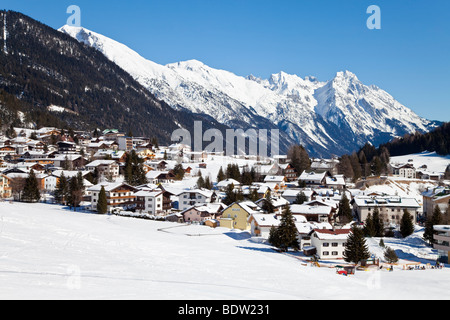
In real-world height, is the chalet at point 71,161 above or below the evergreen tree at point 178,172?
above

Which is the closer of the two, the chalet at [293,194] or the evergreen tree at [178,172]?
the chalet at [293,194]

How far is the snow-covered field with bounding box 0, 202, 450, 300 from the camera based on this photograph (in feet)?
54.7

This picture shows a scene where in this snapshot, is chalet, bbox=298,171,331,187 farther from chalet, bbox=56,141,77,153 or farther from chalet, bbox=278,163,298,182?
chalet, bbox=56,141,77,153

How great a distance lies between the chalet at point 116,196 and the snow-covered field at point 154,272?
18242 millimetres

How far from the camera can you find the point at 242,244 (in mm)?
39438

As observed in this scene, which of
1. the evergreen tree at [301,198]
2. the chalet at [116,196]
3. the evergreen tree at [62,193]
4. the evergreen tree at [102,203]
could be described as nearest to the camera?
the evergreen tree at [102,203]

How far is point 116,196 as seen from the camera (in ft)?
192

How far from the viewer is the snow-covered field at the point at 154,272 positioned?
1667cm

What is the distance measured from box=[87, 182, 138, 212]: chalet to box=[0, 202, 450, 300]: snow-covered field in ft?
59.9

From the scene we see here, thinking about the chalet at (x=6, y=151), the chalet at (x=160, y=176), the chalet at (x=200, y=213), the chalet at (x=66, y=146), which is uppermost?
the chalet at (x=66, y=146)

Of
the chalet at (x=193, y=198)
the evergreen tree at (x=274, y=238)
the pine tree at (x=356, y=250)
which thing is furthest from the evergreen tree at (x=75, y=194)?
the pine tree at (x=356, y=250)

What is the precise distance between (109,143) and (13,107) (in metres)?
51.2

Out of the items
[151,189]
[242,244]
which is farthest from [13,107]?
[242,244]

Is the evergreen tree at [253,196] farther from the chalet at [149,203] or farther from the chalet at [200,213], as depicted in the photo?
the chalet at [149,203]
